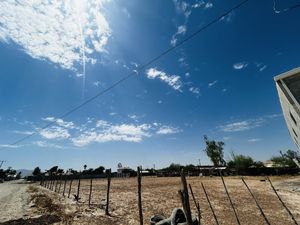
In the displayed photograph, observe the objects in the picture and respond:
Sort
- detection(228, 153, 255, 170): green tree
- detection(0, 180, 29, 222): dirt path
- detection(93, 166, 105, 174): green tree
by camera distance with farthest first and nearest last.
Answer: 1. detection(93, 166, 105, 174): green tree
2. detection(228, 153, 255, 170): green tree
3. detection(0, 180, 29, 222): dirt path

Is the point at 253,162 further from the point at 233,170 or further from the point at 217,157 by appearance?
the point at 217,157

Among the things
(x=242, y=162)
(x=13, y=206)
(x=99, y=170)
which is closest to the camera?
(x=13, y=206)

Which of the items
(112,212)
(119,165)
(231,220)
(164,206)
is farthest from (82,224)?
(119,165)

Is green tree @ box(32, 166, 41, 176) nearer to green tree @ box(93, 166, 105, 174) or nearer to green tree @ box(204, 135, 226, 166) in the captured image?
green tree @ box(93, 166, 105, 174)

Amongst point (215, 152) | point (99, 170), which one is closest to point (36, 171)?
point (99, 170)

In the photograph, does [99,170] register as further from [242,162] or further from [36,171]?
[242,162]

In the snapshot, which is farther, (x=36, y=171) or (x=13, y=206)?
(x=36, y=171)

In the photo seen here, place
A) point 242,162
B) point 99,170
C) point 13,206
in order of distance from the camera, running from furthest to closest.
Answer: point 99,170 < point 242,162 < point 13,206

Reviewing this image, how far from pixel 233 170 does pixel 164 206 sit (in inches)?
2454

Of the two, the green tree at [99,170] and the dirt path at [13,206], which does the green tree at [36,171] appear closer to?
the green tree at [99,170]

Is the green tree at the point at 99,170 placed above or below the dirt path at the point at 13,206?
above

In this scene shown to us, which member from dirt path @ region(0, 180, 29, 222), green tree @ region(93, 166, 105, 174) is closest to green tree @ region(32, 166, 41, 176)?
green tree @ region(93, 166, 105, 174)


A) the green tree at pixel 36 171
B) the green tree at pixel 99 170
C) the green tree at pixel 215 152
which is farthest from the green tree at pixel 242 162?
the green tree at pixel 36 171

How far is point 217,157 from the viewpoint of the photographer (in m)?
86.3
